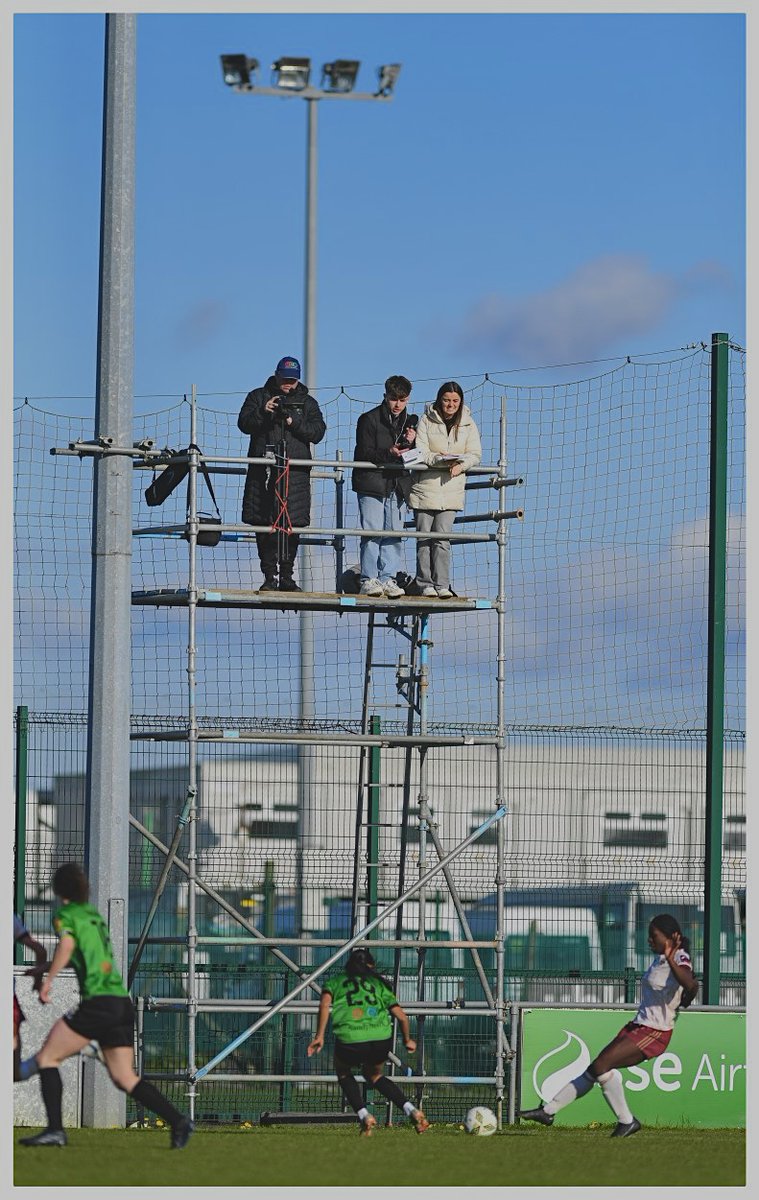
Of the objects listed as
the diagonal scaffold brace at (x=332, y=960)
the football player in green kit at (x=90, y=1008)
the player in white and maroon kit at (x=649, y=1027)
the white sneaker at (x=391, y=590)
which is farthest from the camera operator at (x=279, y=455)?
the football player in green kit at (x=90, y=1008)

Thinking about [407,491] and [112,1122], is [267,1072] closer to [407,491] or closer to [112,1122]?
[112,1122]

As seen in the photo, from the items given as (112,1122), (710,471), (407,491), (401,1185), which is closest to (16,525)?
(407,491)

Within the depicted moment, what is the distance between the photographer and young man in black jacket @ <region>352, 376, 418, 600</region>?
46.9 ft

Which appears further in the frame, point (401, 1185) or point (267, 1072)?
point (267, 1072)

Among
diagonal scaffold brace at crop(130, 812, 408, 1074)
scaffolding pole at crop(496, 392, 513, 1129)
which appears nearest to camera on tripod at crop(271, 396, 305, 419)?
scaffolding pole at crop(496, 392, 513, 1129)

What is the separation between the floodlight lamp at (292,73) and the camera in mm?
17516

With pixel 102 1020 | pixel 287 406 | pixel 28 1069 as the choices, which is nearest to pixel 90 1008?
pixel 102 1020

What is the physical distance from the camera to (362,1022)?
13.3 m

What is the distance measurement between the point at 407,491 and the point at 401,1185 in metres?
6.17

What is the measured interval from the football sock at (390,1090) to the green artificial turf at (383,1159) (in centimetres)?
25

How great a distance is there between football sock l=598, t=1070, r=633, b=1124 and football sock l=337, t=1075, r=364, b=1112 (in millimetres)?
1620

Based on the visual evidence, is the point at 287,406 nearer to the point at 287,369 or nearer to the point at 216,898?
the point at 287,369

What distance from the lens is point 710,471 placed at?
15742 millimetres

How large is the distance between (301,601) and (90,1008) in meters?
4.15
